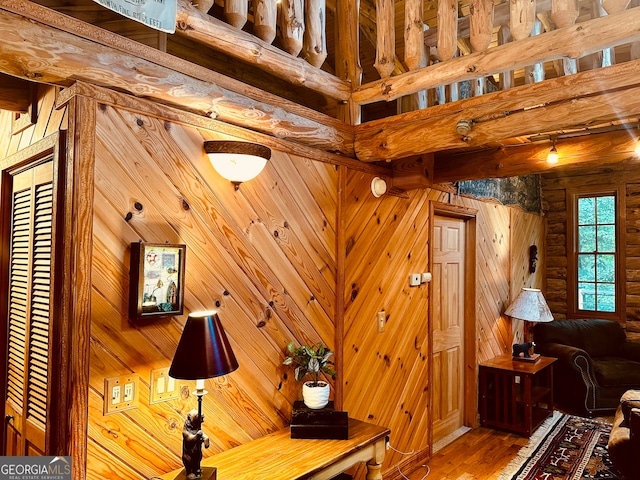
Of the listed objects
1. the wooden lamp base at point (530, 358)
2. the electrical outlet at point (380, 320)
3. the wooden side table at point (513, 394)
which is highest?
the electrical outlet at point (380, 320)

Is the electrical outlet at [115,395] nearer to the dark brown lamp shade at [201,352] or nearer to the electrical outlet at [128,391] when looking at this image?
the electrical outlet at [128,391]

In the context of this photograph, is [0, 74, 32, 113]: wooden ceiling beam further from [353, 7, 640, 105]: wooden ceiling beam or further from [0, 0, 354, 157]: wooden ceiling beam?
[353, 7, 640, 105]: wooden ceiling beam

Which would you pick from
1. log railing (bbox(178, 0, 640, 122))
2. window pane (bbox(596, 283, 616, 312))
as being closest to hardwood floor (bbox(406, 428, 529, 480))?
window pane (bbox(596, 283, 616, 312))

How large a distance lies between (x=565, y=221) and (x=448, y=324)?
3.18 meters

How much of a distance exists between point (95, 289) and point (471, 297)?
3.76 m

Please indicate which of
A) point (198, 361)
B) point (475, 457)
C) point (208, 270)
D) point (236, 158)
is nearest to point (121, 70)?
point (236, 158)

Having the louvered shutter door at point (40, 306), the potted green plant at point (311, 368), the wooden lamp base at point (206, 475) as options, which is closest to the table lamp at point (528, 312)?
the potted green plant at point (311, 368)

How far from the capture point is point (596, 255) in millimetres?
6102

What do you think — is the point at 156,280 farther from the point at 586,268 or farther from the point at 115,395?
the point at 586,268

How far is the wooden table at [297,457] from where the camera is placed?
1.91 m

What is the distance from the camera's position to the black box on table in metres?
2.27

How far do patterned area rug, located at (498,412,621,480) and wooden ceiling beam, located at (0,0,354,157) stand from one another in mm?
3229

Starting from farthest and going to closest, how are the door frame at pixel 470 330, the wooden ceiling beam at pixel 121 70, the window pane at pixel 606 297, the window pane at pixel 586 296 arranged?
the window pane at pixel 586 296, the window pane at pixel 606 297, the door frame at pixel 470 330, the wooden ceiling beam at pixel 121 70

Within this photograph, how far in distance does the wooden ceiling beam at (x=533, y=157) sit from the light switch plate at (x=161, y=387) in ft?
8.88
